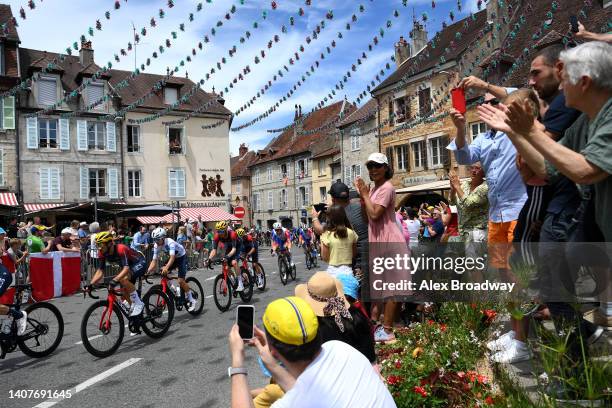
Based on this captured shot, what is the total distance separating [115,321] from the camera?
6.87 m

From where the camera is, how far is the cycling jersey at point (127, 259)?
23.2 feet

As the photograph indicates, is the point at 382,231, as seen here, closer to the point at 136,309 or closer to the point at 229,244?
the point at 136,309

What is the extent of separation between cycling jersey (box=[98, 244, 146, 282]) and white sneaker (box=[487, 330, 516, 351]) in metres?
5.30

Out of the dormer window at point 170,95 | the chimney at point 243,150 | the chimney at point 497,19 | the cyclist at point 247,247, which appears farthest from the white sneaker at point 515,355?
the chimney at point 243,150

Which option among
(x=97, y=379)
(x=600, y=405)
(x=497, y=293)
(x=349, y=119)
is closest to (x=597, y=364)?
(x=600, y=405)

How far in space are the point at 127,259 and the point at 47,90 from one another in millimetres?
27104

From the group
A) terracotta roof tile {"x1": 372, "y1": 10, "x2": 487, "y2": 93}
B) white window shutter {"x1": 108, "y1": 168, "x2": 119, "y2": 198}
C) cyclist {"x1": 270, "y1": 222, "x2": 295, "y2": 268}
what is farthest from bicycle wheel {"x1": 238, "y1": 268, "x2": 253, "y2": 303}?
white window shutter {"x1": 108, "y1": 168, "x2": 119, "y2": 198}

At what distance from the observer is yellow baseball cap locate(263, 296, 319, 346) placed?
2.10 m

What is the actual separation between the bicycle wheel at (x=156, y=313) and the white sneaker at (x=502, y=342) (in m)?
5.28

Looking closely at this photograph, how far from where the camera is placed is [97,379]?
17.9 feet

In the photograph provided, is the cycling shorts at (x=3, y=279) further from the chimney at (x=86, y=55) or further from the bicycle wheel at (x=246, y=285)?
the chimney at (x=86, y=55)

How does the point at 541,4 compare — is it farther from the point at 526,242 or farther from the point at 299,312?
the point at 299,312

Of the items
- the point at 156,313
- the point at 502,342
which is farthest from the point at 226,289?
the point at 502,342

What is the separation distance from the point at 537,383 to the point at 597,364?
367 millimetres
